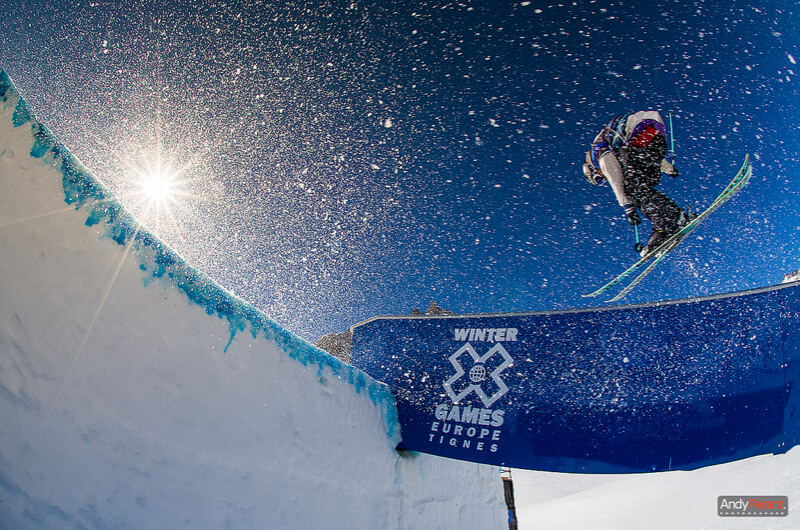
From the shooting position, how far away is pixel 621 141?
3.46 metres

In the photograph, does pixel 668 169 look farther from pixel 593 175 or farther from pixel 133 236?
pixel 133 236

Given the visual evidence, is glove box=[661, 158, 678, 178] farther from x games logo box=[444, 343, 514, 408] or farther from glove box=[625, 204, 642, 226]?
x games logo box=[444, 343, 514, 408]

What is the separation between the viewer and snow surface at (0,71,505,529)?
150 cm

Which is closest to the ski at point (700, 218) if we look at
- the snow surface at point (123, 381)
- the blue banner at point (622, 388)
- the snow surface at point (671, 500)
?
the blue banner at point (622, 388)

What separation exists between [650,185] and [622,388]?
2062 mm

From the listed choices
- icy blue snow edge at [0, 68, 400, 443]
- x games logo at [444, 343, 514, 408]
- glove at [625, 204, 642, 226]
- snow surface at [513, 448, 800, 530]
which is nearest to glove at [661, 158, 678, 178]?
glove at [625, 204, 642, 226]

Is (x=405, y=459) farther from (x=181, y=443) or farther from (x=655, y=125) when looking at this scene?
(x=655, y=125)

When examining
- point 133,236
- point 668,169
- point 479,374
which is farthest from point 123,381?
point 668,169

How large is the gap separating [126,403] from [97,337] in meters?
0.35

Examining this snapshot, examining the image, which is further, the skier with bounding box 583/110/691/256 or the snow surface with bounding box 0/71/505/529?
the skier with bounding box 583/110/691/256

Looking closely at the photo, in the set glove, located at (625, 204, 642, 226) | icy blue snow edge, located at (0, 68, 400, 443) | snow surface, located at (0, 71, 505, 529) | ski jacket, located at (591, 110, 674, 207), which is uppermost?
ski jacket, located at (591, 110, 674, 207)

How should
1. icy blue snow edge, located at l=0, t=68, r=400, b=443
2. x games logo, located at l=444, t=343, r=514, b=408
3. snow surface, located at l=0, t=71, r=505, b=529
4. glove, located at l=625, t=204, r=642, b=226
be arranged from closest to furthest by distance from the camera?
snow surface, located at l=0, t=71, r=505, b=529, icy blue snow edge, located at l=0, t=68, r=400, b=443, x games logo, located at l=444, t=343, r=514, b=408, glove, located at l=625, t=204, r=642, b=226

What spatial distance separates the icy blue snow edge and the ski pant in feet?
12.0

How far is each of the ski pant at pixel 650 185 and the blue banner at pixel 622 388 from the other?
110 cm
